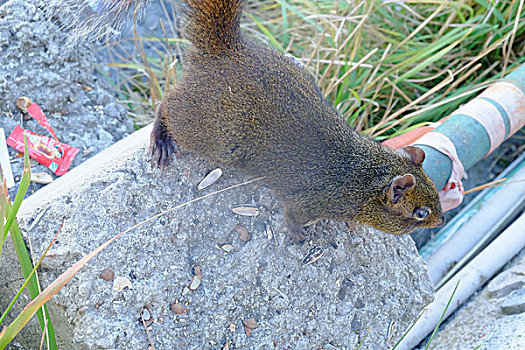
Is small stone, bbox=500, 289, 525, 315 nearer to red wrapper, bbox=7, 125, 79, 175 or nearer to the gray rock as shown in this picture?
the gray rock

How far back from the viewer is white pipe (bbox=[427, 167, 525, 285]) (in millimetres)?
3068

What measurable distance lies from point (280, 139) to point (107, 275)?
0.90 meters

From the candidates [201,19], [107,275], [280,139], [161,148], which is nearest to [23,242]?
[107,275]

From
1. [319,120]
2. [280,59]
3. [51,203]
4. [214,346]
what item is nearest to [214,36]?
[280,59]

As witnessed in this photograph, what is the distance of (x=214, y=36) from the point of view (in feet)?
8.01

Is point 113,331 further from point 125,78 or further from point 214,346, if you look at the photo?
point 125,78

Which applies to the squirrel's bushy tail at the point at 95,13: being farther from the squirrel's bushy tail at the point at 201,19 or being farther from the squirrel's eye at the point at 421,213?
the squirrel's eye at the point at 421,213

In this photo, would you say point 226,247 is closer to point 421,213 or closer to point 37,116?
point 421,213

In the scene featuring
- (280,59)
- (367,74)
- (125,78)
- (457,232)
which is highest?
(280,59)

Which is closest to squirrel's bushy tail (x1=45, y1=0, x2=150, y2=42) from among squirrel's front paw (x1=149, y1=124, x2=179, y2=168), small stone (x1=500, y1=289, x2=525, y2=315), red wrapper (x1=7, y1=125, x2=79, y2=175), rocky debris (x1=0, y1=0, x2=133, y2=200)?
rocky debris (x1=0, y1=0, x2=133, y2=200)

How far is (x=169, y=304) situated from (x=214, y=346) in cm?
24

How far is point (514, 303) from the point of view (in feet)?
8.64

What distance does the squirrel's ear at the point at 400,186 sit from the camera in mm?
2304

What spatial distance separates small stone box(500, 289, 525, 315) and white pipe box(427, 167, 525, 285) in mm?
417
